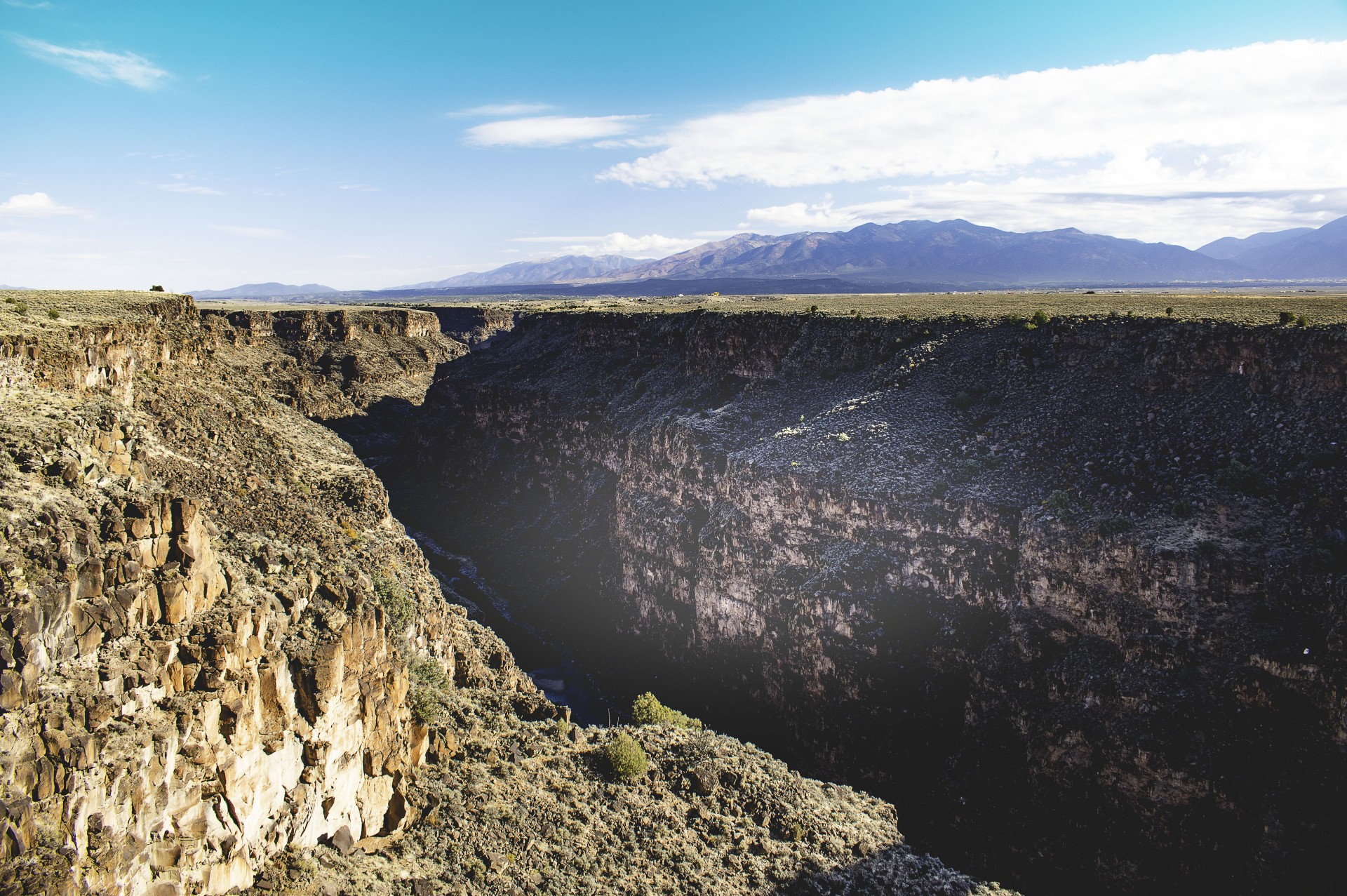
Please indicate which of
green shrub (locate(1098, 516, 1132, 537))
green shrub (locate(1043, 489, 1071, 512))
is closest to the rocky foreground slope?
green shrub (locate(1098, 516, 1132, 537))

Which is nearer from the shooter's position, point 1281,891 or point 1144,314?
point 1281,891

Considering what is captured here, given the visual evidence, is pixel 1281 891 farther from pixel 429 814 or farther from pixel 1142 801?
pixel 429 814

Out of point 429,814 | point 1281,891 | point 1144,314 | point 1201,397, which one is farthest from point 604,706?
point 1144,314

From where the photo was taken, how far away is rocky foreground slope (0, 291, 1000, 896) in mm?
16266

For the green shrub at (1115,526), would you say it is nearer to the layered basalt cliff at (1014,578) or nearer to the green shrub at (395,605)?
the layered basalt cliff at (1014,578)

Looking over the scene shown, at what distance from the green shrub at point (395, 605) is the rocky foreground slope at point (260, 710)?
5.0 inches

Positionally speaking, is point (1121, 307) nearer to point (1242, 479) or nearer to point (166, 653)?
point (1242, 479)

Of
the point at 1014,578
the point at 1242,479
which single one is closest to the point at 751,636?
the point at 1014,578

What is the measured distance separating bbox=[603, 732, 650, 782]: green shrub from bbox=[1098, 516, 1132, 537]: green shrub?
73.7 ft

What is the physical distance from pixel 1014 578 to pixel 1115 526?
5.09m

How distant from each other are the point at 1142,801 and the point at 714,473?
3002 centimetres

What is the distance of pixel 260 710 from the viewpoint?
20.6m

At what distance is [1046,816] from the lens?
31859 millimetres

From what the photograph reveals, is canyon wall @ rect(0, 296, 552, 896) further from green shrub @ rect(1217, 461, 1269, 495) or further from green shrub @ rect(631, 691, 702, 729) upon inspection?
green shrub @ rect(1217, 461, 1269, 495)
